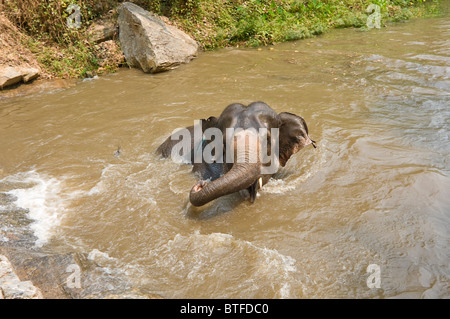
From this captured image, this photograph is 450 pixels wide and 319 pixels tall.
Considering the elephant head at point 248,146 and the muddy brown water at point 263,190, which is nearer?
the muddy brown water at point 263,190

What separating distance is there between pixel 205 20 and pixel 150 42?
12.7 ft

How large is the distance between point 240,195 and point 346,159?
181cm

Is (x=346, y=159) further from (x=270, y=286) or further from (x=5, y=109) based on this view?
(x=5, y=109)

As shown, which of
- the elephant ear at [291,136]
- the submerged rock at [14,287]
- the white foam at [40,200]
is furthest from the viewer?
the elephant ear at [291,136]

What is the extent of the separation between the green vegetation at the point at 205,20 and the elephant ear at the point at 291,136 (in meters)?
7.67

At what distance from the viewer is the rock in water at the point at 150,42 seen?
35.4ft

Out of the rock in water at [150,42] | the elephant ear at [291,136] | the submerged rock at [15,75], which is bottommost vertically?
the elephant ear at [291,136]

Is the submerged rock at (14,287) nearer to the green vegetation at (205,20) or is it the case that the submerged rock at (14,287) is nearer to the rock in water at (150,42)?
the rock in water at (150,42)

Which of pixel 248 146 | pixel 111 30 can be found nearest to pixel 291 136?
pixel 248 146

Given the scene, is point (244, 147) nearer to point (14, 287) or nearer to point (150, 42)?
point (14, 287)

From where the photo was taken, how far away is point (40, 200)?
4875mm

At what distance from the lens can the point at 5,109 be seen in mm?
8578

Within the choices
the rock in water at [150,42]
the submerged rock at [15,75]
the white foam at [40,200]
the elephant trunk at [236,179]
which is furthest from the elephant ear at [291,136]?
the submerged rock at [15,75]
